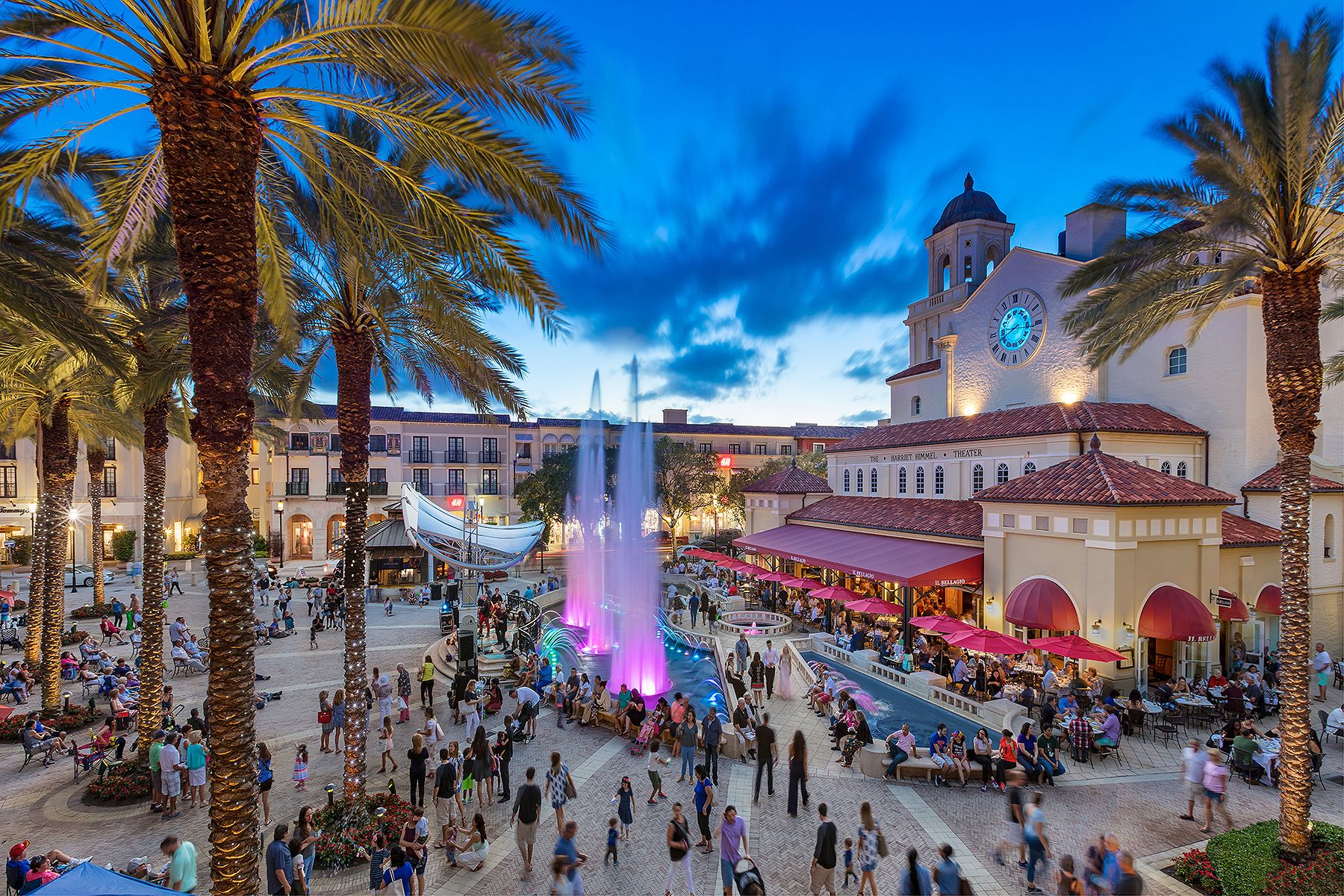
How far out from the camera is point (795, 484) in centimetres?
3691

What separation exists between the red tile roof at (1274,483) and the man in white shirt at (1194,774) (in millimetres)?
15416

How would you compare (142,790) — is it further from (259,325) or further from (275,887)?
(259,325)

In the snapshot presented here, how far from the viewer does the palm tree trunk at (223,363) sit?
5.47 metres

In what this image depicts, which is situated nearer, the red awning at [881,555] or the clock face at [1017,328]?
the red awning at [881,555]

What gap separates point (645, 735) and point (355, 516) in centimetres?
827

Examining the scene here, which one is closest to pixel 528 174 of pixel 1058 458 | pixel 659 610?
pixel 1058 458

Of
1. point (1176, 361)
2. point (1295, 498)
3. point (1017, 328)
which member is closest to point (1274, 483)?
point (1176, 361)

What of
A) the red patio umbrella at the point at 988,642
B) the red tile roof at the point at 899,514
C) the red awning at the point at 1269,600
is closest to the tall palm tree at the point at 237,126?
the red patio umbrella at the point at 988,642

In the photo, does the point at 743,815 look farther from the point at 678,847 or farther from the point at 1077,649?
the point at 1077,649

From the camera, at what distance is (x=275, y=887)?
8305 mm

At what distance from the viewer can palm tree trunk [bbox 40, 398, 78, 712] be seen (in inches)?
651

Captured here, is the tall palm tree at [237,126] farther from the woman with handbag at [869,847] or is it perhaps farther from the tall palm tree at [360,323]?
the woman with handbag at [869,847]

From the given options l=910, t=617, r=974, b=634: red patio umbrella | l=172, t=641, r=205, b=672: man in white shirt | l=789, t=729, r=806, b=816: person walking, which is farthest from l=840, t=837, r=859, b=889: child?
l=172, t=641, r=205, b=672: man in white shirt

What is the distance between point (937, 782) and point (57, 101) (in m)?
17.4
